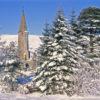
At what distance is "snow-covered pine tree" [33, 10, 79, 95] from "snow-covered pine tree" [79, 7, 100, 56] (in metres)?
10.5

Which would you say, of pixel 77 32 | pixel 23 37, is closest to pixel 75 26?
pixel 77 32

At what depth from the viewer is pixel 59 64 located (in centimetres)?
3194

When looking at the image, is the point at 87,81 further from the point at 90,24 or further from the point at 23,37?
the point at 23,37

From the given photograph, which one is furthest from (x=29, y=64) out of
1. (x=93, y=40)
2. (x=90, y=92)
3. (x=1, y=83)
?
(x=90, y=92)

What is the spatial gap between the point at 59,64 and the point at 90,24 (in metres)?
12.6

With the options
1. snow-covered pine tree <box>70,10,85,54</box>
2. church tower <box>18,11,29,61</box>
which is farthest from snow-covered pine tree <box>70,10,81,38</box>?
church tower <box>18,11,29,61</box>

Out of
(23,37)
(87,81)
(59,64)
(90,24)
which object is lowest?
(87,81)

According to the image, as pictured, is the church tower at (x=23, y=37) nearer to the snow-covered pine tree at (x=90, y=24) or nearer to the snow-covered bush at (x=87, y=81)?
the snow-covered pine tree at (x=90, y=24)

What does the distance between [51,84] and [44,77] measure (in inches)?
37.3

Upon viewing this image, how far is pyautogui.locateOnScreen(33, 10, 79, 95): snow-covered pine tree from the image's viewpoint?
3173cm

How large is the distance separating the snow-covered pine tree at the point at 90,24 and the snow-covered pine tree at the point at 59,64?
1048 cm

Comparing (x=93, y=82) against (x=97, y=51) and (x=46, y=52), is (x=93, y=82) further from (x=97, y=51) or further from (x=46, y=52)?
(x=97, y=51)

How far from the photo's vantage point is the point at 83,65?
116ft

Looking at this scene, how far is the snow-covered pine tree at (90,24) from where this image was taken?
141ft
